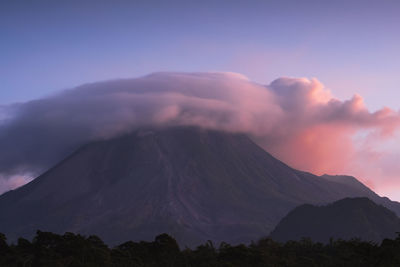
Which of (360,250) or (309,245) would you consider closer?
(360,250)

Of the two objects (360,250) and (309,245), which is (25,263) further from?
(309,245)

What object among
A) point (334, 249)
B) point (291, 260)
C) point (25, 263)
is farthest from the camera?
point (334, 249)

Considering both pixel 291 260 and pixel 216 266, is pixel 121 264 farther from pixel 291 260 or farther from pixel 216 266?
pixel 291 260

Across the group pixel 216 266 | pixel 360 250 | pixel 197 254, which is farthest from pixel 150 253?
pixel 360 250

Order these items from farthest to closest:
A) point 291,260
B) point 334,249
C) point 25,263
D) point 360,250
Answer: point 334,249 < point 291,260 < point 360,250 < point 25,263

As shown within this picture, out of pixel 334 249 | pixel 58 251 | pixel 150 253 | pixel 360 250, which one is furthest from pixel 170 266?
pixel 334 249

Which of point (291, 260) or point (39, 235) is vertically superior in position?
point (39, 235)
